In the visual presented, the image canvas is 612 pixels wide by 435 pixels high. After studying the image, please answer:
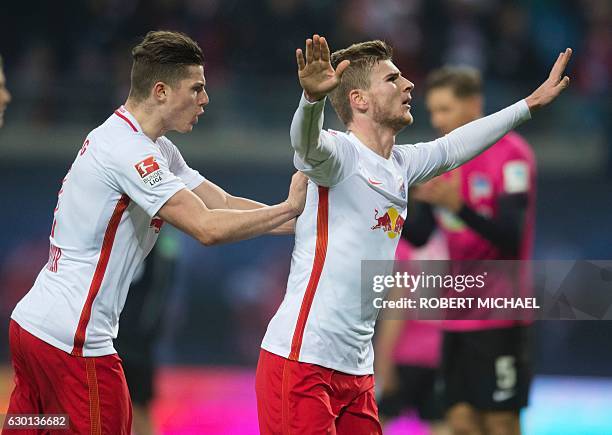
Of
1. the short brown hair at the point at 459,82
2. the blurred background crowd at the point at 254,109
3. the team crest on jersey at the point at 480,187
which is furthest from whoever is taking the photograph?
the blurred background crowd at the point at 254,109

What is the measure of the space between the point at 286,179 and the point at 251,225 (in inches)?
248

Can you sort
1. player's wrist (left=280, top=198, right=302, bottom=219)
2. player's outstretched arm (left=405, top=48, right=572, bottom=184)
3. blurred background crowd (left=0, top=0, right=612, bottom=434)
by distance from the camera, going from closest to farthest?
1. player's wrist (left=280, top=198, right=302, bottom=219)
2. player's outstretched arm (left=405, top=48, right=572, bottom=184)
3. blurred background crowd (left=0, top=0, right=612, bottom=434)

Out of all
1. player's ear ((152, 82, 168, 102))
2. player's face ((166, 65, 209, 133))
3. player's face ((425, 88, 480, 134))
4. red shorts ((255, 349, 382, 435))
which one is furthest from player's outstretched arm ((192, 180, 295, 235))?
player's face ((425, 88, 480, 134))

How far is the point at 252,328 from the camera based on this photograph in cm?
991

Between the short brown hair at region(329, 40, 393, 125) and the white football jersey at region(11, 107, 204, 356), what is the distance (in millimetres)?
763

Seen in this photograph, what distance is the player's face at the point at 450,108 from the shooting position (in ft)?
20.2

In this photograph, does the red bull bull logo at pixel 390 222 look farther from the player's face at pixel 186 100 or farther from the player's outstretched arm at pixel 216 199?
the player's face at pixel 186 100

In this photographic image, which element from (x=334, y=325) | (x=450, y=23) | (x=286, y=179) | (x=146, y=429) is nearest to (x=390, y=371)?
(x=146, y=429)

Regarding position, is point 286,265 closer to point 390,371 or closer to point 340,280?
point 390,371

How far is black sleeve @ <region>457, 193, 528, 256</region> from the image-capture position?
5.58m

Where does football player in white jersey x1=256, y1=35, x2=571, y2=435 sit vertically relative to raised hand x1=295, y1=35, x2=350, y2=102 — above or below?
below

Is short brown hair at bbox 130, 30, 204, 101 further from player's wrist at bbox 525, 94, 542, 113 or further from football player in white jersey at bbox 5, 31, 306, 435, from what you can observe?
player's wrist at bbox 525, 94, 542, 113

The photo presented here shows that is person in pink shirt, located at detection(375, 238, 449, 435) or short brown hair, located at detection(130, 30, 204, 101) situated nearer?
short brown hair, located at detection(130, 30, 204, 101)

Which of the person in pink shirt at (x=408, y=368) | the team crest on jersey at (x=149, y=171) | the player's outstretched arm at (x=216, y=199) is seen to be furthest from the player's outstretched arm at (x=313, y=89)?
the person in pink shirt at (x=408, y=368)
